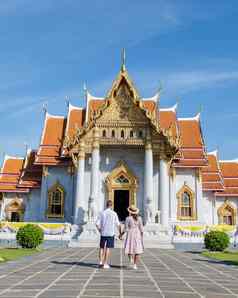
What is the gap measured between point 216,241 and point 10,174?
15953 mm

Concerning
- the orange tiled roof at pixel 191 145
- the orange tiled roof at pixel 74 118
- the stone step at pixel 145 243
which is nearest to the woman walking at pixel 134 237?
the stone step at pixel 145 243

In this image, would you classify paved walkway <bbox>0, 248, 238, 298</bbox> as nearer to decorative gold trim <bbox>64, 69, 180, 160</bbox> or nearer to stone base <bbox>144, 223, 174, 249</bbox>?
stone base <bbox>144, 223, 174, 249</bbox>

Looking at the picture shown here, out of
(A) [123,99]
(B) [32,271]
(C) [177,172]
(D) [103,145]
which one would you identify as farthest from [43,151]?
(B) [32,271]

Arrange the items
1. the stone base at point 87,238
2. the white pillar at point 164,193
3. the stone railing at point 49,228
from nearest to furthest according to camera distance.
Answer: the stone base at point 87,238 < the stone railing at point 49,228 < the white pillar at point 164,193

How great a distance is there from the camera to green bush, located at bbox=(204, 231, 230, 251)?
16.1m

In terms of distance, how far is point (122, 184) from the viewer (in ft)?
76.3

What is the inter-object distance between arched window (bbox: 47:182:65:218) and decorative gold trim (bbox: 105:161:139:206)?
345 cm

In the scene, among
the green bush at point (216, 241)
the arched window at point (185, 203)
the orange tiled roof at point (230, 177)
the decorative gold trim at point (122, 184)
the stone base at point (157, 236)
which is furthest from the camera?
the orange tiled roof at point (230, 177)

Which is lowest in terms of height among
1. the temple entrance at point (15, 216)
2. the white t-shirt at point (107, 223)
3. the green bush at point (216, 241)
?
the green bush at point (216, 241)

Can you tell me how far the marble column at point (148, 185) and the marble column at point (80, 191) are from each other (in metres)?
3.50

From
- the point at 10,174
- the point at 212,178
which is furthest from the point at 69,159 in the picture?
the point at 212,178

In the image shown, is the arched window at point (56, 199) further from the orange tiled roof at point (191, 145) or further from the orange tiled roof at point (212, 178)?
the orange tiled roof at point (212, 178)

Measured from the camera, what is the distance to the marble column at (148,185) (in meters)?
21.2

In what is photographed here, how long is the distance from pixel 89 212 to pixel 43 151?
6368 millimetres
